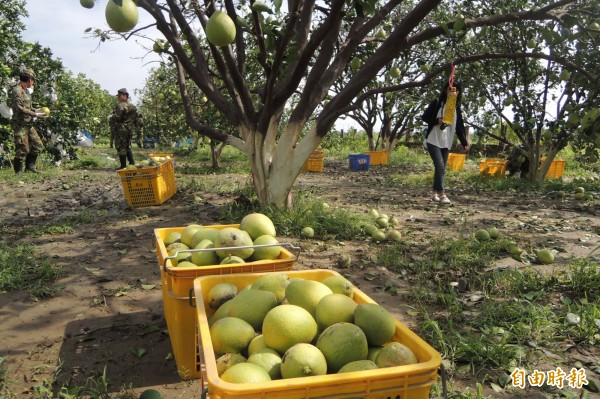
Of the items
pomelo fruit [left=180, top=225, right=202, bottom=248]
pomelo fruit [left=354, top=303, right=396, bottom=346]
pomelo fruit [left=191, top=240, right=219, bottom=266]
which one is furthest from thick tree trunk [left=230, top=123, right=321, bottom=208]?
pomelo fruit [left=354, top=303, right=396, bottom=346]

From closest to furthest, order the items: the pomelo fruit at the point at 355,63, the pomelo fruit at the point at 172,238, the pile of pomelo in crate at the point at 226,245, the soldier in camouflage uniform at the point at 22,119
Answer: the pile of pomelo in crate at the point at 226,245
the pomelo fruit at the point at 172,238
the pomelo fruit at the point at 355,63
the soldier in camouflage uniform at the point at 22,119

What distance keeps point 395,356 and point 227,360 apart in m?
0.55

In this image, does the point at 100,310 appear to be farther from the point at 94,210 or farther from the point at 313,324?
the point at 94,210

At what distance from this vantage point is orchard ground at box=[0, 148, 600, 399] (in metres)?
2.31

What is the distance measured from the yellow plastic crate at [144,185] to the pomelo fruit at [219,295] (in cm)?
477

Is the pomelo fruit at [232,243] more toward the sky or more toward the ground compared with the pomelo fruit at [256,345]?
more toward the sky

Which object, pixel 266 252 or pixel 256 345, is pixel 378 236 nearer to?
pixel 266 252

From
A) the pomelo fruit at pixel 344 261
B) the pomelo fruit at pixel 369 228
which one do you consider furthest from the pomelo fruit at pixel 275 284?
the pomelo fruit at pixel 369 228

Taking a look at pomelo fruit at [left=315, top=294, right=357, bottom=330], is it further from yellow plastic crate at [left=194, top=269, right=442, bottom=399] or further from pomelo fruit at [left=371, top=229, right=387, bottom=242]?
pomelo fruit at [left=371, top=229, right=387, bottom=242]

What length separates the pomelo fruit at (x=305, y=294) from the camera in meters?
1.64

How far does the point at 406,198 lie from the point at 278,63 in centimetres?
428

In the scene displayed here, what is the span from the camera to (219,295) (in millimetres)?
1834

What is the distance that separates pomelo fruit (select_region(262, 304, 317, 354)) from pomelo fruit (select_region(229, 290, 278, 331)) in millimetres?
147

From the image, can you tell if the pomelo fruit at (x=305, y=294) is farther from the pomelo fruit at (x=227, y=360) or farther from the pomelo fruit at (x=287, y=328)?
the pomelo fruit at (x=227, y=360)
